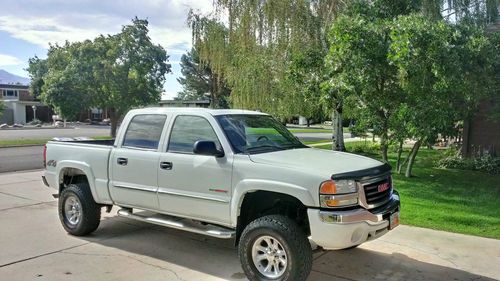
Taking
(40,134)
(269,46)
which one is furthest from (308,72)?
(40,134)

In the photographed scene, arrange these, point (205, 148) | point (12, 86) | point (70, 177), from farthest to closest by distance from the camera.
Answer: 1. point (12, 86)
2. point (70, 177)
3. point (205, 148)

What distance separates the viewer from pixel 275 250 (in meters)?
4.64

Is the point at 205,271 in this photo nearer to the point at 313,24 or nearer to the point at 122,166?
the point at 122,166

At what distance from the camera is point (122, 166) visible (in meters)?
5.89

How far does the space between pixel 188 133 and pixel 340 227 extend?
222cm

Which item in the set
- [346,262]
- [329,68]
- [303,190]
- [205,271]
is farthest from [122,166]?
[329,68]

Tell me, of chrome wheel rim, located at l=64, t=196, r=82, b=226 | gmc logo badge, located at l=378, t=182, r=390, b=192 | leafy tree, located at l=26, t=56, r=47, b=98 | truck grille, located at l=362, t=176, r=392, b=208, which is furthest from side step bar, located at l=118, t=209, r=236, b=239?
leafy tree, located at l=26, t=56, r=47, b=98

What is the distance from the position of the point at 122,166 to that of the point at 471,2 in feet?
41.8

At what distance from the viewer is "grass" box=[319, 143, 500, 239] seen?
23.5ft

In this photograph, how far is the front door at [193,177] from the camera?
5.01 metres

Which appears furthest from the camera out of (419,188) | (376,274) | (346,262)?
(419,188)

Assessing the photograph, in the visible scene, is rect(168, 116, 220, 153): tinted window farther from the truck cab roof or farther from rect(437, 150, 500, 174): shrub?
rect(437, 150, 500, 174): shrub

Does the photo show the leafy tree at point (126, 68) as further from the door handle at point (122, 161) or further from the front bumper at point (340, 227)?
the front bumper at point (340, 227)

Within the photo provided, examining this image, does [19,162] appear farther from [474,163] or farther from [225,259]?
[474,163]
